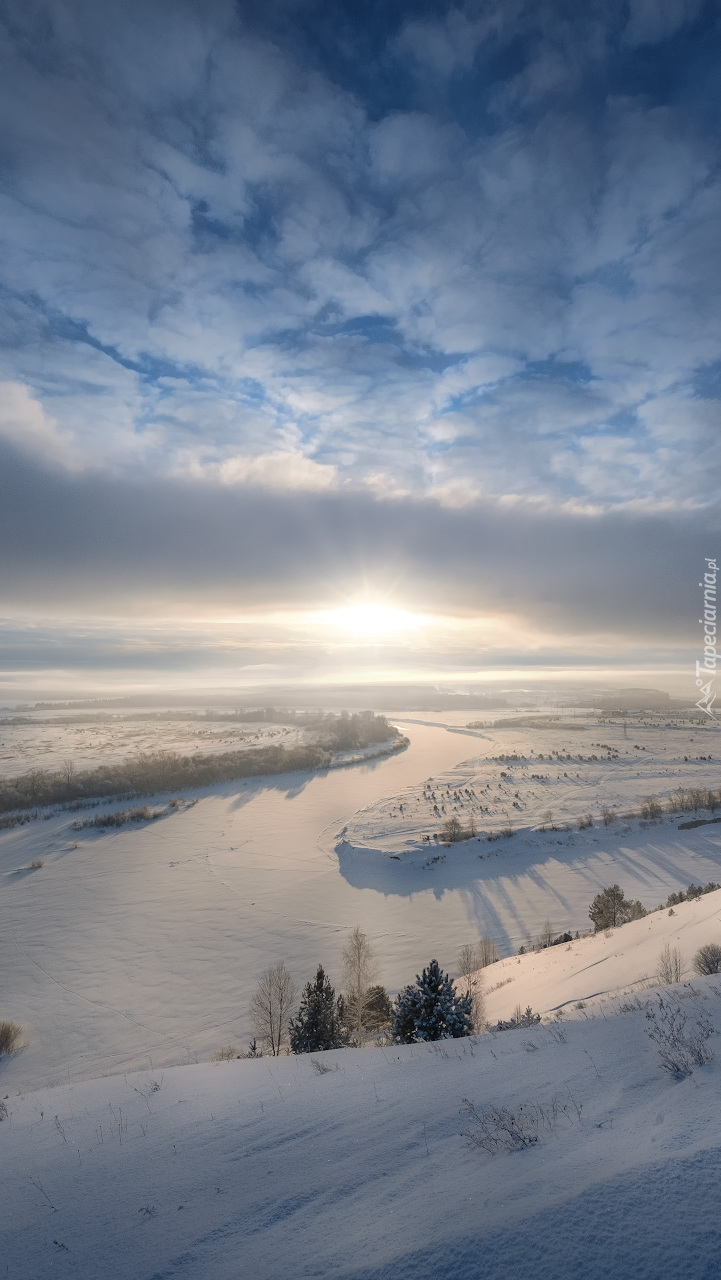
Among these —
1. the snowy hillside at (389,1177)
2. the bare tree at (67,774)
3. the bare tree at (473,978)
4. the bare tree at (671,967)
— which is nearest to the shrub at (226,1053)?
the bare tree at (473,978)

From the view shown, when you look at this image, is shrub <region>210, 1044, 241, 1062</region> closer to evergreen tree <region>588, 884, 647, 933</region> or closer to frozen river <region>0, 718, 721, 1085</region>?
frozen river <region>0, 718, 721, 1085</region>

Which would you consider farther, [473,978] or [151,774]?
[151,774]

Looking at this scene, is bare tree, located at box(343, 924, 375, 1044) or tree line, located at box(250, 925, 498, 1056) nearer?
tree line, located at box(250, 925, 498, 1056)

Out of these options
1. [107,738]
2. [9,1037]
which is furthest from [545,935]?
[107,738]

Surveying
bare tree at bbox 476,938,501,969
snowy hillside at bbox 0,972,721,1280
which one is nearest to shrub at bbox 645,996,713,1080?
snowy hillside at bbox 0,972,721,1280

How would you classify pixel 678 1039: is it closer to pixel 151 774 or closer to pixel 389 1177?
pixel 389 1177

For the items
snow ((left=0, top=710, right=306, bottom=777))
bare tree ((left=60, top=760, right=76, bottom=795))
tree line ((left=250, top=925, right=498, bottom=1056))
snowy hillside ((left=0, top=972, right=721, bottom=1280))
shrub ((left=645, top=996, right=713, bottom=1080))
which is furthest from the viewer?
snow ((left=0, top=710, right=306, bottom=777))
